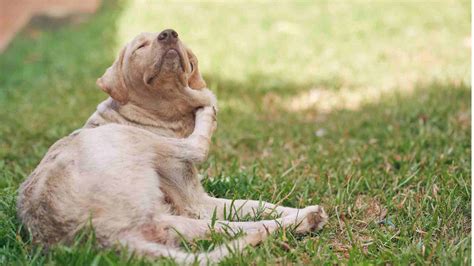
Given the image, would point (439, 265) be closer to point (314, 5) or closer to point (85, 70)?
point (85, 70)

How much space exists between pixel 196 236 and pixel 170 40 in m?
0.91

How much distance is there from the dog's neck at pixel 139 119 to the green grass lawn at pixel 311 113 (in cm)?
59

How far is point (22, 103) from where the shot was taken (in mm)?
7398

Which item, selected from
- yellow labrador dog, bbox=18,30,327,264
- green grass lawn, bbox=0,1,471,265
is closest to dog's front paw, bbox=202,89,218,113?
yellow labrador dog, bbox=18,30,327,264

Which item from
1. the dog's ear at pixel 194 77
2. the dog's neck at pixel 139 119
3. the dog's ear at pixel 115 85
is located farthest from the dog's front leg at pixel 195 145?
the dog's ear at pixel 115 85

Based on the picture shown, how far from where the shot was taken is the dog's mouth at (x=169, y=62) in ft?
10.5

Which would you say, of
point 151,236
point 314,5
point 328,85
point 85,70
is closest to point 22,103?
point 85,70

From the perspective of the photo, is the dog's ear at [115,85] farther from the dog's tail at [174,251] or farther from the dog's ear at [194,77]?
the dog's tail at [174,251]

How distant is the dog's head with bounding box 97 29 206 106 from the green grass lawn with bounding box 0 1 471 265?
760 mm

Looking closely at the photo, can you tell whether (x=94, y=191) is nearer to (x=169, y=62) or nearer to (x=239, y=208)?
(x=169, y=62)

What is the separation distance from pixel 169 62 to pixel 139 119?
33 centimetres

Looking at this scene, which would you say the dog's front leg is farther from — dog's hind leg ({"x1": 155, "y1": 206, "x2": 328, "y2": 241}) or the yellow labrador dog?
dog's hind leg ({"x1": 155, "y1": 206, "x2": 328, "y2": 241})

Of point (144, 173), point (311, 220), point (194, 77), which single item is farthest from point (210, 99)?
point (311, 220)

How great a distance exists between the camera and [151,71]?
3209 mm
